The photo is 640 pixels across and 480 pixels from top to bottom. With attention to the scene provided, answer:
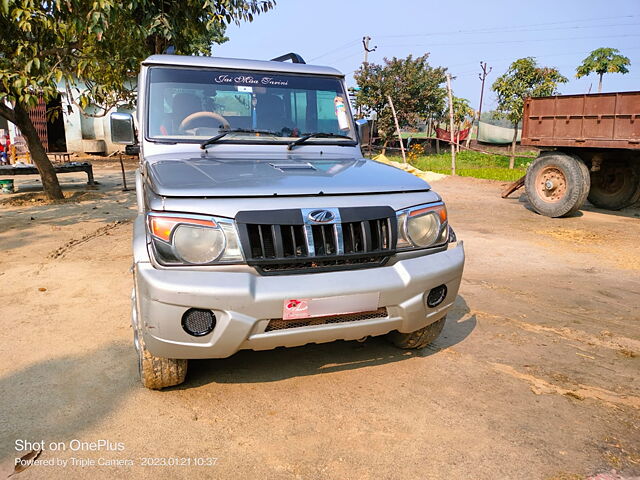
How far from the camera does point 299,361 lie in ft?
10.2

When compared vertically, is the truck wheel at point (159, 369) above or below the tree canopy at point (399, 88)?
below

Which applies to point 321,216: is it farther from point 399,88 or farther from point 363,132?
point 399,88

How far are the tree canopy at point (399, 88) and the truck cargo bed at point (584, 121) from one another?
1473 centimetres

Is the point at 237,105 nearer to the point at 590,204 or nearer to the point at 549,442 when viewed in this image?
the point at 549,442

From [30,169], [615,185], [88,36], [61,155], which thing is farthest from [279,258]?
[61,155]

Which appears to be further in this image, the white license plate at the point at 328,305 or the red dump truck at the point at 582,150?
the red dump truck at the point at 582,150

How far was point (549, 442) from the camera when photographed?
2346 mm

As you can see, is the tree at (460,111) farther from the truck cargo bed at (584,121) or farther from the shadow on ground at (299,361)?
the shadow on ground at (299,361)

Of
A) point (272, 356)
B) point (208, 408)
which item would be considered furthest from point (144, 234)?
point (272, 356)

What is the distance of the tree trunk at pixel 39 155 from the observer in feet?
29.9

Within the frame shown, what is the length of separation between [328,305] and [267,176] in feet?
→ 2.63

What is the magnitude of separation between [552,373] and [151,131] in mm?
3067

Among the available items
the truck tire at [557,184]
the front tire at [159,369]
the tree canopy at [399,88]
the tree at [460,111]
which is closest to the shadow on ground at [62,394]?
the front tire at [159,369]

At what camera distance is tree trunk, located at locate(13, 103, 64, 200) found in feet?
29.9
